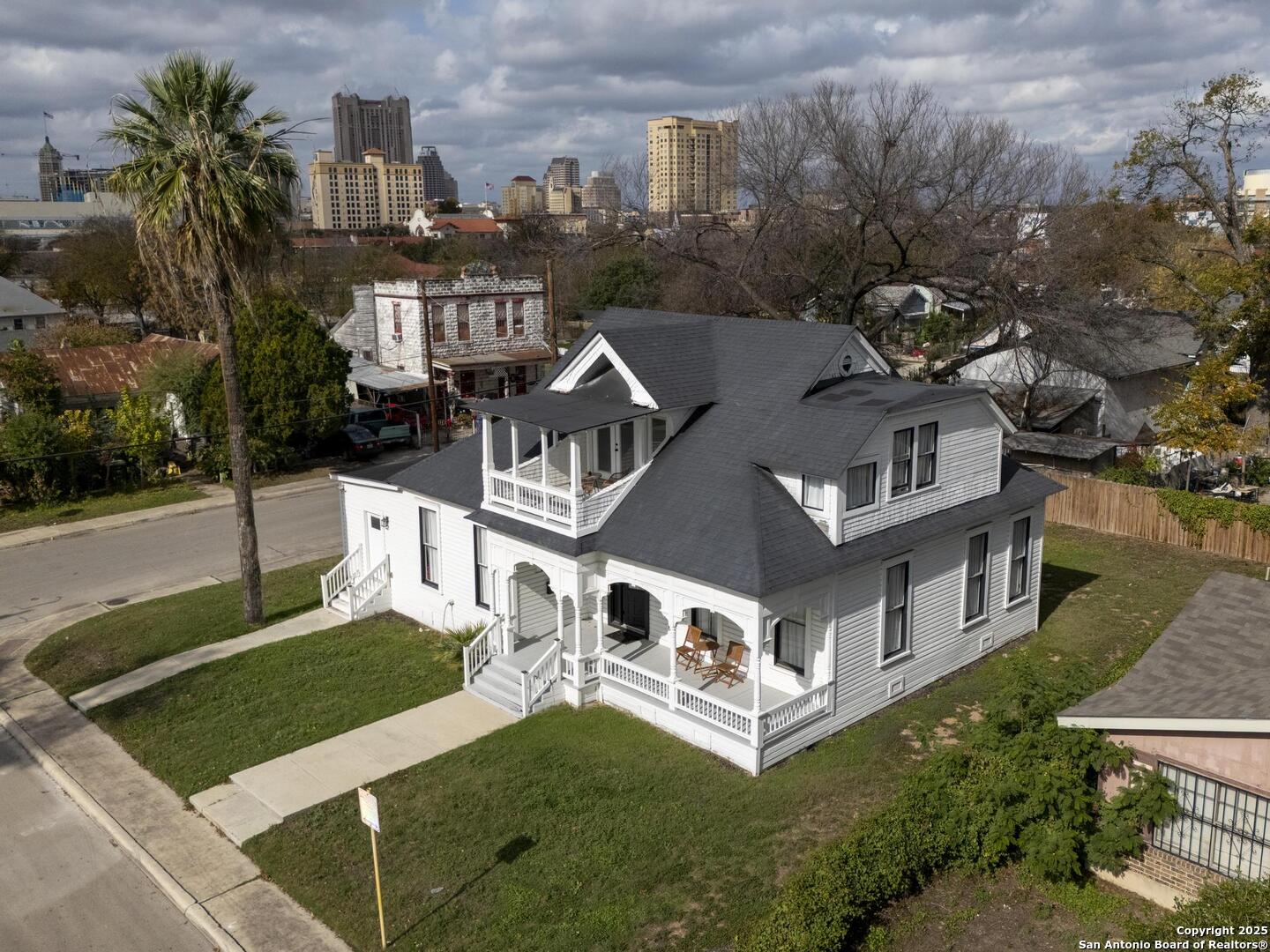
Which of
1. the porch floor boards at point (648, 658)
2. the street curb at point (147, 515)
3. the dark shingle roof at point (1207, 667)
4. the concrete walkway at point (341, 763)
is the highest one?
the dark shingle roof at point (1207, 667)

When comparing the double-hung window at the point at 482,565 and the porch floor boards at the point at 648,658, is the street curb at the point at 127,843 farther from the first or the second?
the double-hung window at the point at 482,565

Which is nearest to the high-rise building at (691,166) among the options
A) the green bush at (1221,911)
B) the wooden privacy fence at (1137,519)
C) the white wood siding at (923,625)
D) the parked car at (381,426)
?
the parked car at (381,426)

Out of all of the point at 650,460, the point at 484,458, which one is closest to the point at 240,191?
the point at 484,458

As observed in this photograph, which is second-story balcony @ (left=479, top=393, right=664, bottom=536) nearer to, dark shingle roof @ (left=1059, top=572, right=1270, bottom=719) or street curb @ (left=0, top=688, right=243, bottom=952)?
street curb @ (left=0, top=688, right=243, bottom=952)

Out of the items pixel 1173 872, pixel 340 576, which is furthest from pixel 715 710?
pixel 340 576

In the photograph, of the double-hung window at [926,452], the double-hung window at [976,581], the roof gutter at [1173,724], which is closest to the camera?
the roof gutter at [1173,724]

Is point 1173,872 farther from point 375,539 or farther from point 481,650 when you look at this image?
point 375,539

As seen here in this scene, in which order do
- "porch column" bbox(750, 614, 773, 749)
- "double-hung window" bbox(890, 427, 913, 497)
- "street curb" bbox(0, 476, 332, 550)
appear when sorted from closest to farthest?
"porch column" bbox(750, 614, 773, 749) → "double-hung window" bbox(890, 427, 913, 497) → "street curb" bbox(0, 476, 332, 550)

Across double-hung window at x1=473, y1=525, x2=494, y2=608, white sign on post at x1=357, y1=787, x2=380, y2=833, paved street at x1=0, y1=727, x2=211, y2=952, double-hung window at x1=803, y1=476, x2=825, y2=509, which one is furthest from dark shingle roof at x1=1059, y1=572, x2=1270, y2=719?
paved street at x1=0, y1=727, x2=211, y2=952
